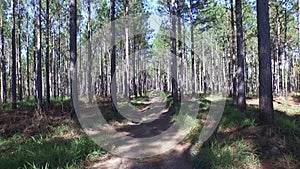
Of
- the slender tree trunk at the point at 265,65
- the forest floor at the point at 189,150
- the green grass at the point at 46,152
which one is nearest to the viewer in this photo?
the forest floor at the point at 189,150

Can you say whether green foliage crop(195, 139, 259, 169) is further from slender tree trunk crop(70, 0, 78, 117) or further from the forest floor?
slender tree trunk crop(70, 0, 78, 117)

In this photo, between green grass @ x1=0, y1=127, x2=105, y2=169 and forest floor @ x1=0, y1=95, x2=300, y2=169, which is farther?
green grass @ x1=0, y1=127, x2=105, y2=169

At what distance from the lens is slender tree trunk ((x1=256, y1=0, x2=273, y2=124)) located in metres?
7.76

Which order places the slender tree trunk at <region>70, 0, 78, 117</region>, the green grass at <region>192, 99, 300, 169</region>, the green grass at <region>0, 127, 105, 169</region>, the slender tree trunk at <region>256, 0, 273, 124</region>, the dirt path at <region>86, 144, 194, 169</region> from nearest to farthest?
the green grass at <region>192, 99, 300, 169</region>, the green grass at <region>0, 127, 105, 169</region>, the dirt path at <region>86, 144, 194, 169</region>, the slender tree trunk at <region>256, 0, 273, 124</region>, the slender tree trunk at <region>70, 0, 78, 117</region>

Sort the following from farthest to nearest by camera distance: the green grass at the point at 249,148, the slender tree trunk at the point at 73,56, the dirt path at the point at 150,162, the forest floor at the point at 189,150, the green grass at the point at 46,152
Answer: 1. the slender tree trunk at the point at 73,56
2. the dirt path at the point at 150,162
3. the green grass at the point at 46,152
4. the forest floor at the point at 189,150
5. the green grass at the point at 249,148

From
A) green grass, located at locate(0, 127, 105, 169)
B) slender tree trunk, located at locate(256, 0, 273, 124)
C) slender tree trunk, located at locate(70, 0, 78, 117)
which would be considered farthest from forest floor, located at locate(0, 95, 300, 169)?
slender tree trunk, located at locate(70, 0, 78, 117)

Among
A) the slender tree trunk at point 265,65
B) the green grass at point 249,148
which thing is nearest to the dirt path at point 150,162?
the green grass at point 249,148

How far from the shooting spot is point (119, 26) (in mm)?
29688

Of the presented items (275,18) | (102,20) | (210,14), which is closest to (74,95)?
(210,14)

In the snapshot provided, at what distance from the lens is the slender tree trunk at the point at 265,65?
7762mm

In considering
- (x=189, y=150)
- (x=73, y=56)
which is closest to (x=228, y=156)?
(x=189, y=150)

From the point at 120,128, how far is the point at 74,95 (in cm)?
321

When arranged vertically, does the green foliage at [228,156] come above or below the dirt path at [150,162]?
above

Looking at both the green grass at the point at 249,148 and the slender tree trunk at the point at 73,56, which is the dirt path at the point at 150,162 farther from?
the slender tree trunk at the point at 73,56
